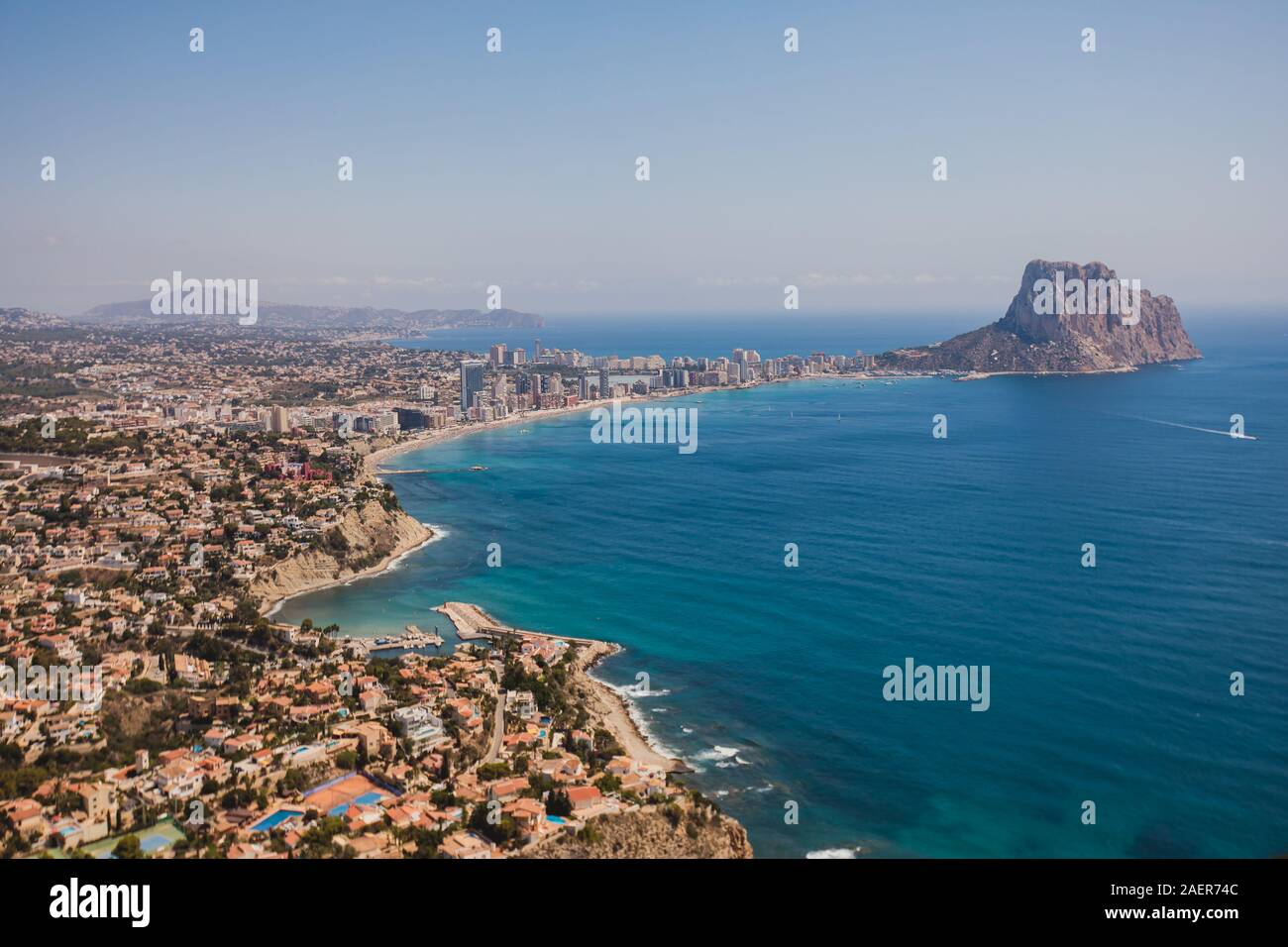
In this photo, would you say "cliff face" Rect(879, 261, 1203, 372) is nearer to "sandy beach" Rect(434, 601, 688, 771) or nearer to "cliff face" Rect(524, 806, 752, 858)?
"sandy beach" Rect(434, 601, 688, 771)

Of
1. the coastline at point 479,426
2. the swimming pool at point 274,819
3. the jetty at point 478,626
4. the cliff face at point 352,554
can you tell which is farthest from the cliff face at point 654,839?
the coastline at point 479,426

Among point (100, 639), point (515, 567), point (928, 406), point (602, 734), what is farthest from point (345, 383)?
point (602, 734)

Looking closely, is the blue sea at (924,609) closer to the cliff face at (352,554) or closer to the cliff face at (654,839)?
the cliff face at (654,839)

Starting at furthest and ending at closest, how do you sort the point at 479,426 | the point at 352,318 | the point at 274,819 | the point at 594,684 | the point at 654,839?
the point at 352,318 < the point at 479,426 < the point at 594,684 < the point at 274,819 < the point at 654,839

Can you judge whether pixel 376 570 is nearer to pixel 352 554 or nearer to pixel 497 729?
pixel 352 554

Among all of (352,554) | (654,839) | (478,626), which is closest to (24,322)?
(352,554)

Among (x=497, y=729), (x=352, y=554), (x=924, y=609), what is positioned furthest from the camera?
(x=352, y=554)

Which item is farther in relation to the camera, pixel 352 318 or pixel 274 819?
pixel 352 318

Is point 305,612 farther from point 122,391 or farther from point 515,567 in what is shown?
point 122,391
